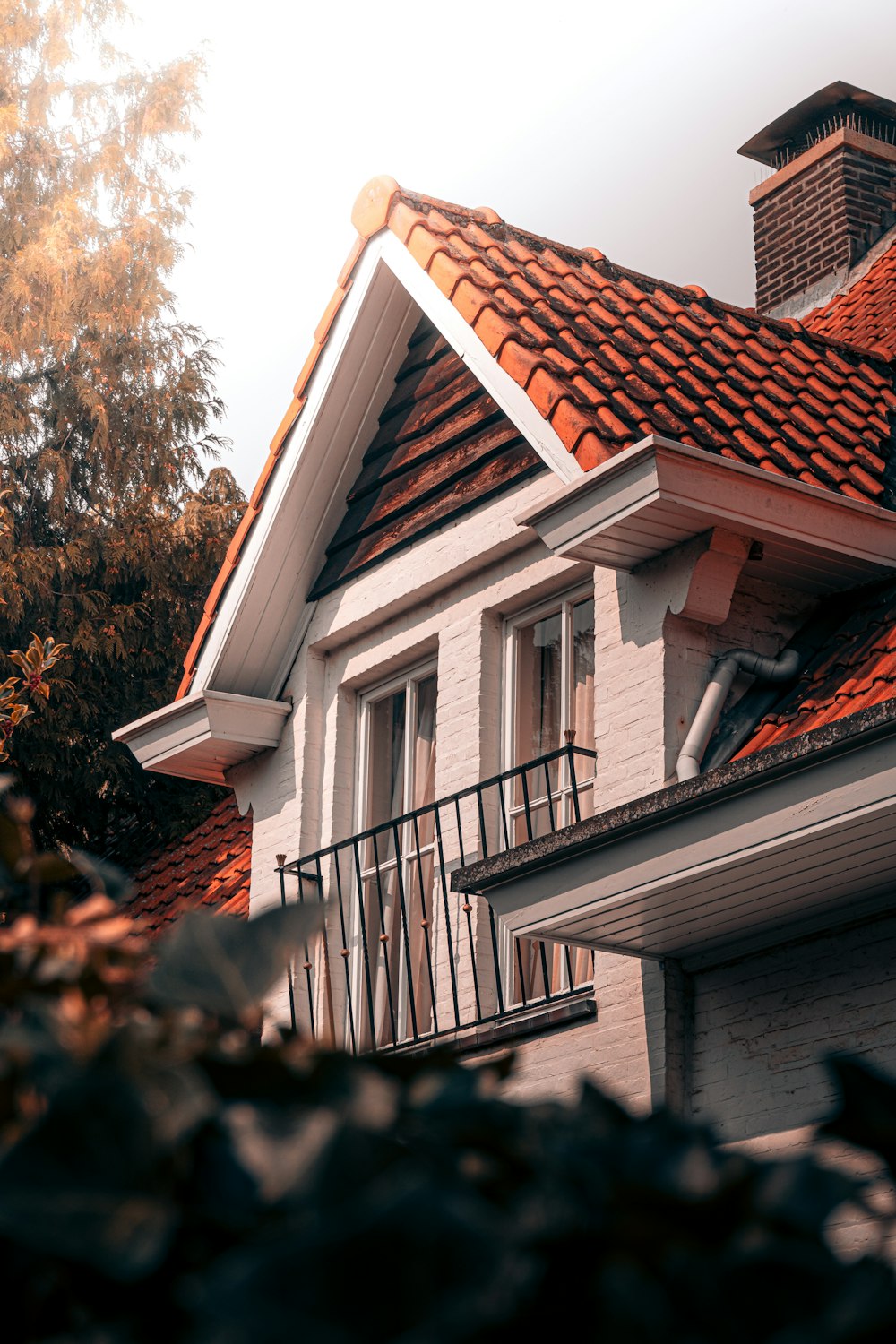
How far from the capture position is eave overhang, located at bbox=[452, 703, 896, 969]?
4969mm

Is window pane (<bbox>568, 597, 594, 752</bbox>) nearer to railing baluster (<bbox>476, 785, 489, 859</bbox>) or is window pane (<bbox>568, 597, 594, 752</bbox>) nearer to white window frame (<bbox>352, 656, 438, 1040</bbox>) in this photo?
railing baluster (<bbox>476, 785, 489, 859</bbox>)

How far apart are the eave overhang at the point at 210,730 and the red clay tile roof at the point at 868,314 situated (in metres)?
3.95

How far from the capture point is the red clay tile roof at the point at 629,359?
23.0ft

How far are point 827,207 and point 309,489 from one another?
656 cm

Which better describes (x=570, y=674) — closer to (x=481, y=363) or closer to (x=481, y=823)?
(x=481, y=823)

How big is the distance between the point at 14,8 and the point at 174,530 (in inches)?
319

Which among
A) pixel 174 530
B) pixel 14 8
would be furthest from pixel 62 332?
pixel 14 8

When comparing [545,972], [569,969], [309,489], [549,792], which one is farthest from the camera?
[309,489]

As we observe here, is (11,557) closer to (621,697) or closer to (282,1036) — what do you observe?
(621,697)

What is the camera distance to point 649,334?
806 cm

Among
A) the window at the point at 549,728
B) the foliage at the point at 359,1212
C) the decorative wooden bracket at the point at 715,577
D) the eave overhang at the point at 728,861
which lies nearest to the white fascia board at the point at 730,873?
the eave overhang at the point at 728,861

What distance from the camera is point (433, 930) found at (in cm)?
798

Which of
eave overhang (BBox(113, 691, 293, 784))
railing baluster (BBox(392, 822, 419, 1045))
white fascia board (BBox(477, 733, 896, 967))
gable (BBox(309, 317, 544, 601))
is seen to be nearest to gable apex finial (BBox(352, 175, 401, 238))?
gable (BBox(309, 317, 544, 601))

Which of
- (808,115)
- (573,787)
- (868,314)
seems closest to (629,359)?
(573,787)
